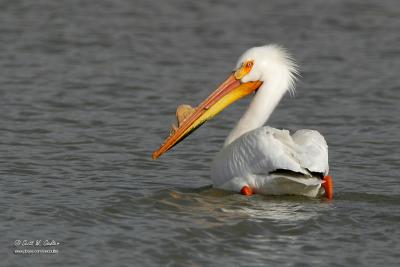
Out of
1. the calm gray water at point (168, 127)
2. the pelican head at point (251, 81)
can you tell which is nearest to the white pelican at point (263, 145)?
the pelican head at point (251, 81)

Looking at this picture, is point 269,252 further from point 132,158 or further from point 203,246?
point 132,158

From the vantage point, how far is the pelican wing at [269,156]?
767cm

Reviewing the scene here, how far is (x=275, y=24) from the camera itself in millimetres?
15617

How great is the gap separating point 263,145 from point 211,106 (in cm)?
118

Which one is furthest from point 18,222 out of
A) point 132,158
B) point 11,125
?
point 11,125

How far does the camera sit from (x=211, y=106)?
8.92 metres

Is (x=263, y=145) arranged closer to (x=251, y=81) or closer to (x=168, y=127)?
(x=251, y=81)

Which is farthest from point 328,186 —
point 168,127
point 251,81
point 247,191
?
point 168,127

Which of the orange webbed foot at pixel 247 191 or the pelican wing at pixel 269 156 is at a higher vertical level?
the pelican wing at pixel 269 156

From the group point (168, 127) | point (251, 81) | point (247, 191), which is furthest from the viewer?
point (168, 127)

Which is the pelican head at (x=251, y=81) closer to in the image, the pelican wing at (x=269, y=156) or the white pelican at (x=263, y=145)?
the white pelican at (x=263, y=145)

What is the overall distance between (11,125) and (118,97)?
1.68 meters

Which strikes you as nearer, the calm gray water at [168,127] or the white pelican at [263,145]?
the calm gray water at [168,127]

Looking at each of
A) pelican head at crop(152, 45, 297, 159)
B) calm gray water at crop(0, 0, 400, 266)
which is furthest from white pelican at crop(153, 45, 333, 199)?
calm gray water at crop(0, 0, 400, 266)
